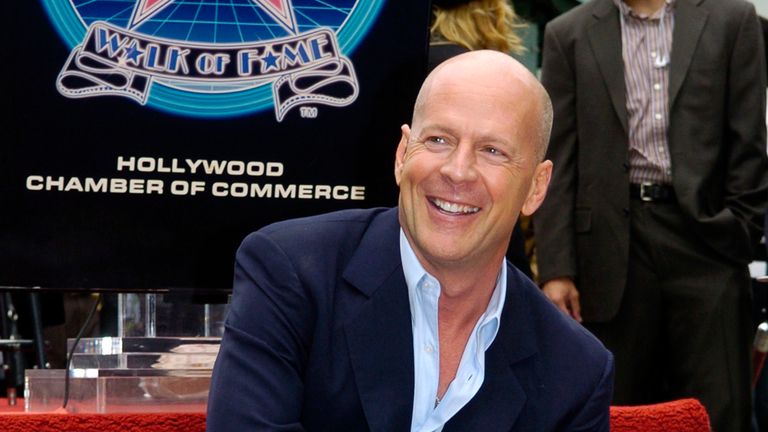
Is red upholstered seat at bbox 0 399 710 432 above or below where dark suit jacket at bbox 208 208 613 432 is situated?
below

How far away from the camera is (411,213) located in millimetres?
2295

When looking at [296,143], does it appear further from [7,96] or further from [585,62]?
[585,62]

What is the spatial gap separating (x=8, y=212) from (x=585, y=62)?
7.25ft

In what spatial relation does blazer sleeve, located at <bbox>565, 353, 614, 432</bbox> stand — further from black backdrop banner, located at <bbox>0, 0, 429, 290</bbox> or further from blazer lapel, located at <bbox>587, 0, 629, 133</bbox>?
blazer lapel, located at <bbox>587, 0, 629, 133</bbox>

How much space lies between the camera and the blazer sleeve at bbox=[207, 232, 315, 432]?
2.14m

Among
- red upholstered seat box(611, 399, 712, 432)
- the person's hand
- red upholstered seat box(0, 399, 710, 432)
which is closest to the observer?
red upholstered seat box(0, 399, 710, 432)

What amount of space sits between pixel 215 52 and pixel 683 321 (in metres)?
2.05

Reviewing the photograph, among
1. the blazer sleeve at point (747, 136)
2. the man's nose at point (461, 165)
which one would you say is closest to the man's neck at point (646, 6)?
the blazer sleeve at point (747, 136)

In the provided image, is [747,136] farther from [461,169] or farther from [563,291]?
[461,169]

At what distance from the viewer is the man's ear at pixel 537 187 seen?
2422 mm

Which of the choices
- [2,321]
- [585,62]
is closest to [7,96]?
[2,321]

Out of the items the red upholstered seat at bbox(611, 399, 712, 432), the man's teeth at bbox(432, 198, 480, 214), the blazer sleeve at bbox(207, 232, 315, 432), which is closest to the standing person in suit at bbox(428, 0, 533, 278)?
the red upholstered seat at bbox(611, 399, 712, 432)

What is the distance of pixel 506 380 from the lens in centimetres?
229

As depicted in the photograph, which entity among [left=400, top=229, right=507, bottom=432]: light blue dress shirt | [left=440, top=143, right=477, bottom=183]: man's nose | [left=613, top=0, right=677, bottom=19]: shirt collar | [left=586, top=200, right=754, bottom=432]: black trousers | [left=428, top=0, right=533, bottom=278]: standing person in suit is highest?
[left=613, top=0, right=677, bottom=19]: shirt collar
